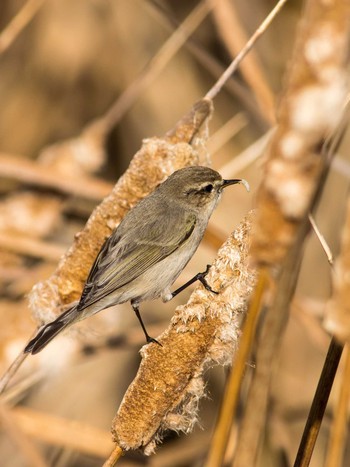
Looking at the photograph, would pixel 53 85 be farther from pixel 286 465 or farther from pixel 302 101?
pixel 302 101

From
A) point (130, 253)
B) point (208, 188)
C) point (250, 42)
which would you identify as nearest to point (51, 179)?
point (130, 253)

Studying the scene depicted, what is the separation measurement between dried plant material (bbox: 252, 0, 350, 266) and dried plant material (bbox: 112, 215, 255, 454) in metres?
0.57

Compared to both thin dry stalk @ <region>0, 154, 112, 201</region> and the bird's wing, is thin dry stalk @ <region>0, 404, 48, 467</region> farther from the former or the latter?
thin dry stalk @ <region>0, 154, 112, 201</region>

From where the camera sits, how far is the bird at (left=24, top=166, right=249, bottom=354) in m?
2.83

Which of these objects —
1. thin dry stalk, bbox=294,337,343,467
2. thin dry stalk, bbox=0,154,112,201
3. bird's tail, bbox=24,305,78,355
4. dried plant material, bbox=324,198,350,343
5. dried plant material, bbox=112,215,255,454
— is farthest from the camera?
thin dry stalk, bbox=0,154,112,201

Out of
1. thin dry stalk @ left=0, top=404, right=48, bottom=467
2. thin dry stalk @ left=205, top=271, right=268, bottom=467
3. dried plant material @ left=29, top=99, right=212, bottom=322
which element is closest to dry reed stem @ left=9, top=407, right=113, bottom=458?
thin dry stalk @ left=0, top=404, right=48, bottom=467

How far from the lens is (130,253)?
9.71 ft

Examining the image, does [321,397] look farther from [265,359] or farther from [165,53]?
[165,53]

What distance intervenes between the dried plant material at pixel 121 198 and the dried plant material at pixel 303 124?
48.8 inches

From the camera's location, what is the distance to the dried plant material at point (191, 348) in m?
1.89

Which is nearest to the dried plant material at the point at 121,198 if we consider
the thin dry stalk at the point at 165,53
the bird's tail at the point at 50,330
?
the bird's tail at the point at 50,330

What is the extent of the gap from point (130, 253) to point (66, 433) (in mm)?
946

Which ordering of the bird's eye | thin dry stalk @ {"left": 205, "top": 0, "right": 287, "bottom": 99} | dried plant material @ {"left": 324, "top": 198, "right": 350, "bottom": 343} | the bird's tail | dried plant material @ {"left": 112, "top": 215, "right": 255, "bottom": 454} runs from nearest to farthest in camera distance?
dried plant material @ {"left": 324, "top": 198, "right": 350, "bottom": 343}
dried plant material @ {"left": 112, "top": 215, "right": 255, "bottom": 454}
thin dry stalk @ {"left": 205, "top": 0, "right": 287, "bottom": 99}
the bird's tail
the bird's eye

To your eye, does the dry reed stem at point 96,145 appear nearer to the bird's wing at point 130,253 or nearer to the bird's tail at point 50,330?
the bird's wing at point 130,253
